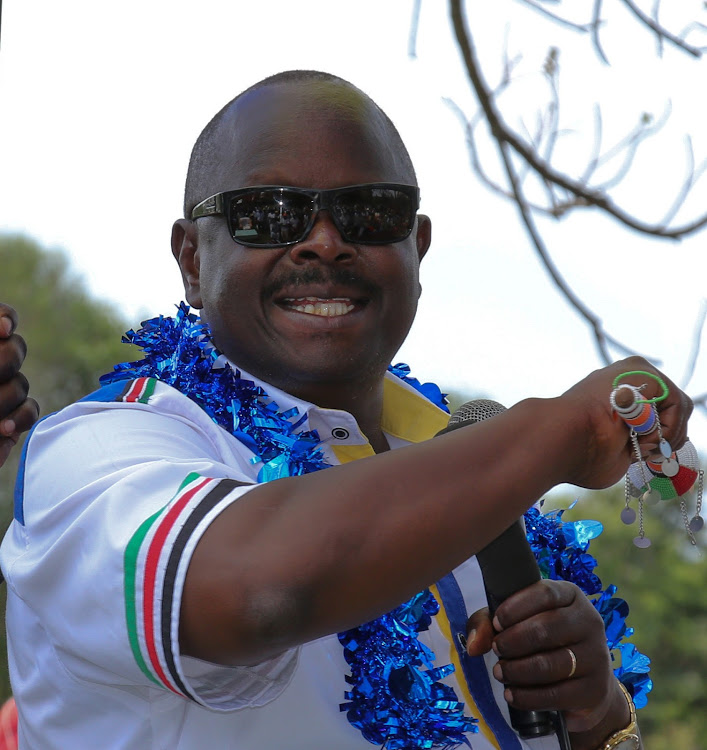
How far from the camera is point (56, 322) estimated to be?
40.3 feet

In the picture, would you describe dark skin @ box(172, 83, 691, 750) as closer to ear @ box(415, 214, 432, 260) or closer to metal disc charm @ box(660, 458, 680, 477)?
metal disc charm @ box(660, 458, 680, 477)

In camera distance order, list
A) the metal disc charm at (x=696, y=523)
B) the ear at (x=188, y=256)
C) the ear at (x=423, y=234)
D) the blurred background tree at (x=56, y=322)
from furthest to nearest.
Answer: the blurred background tree at (x=56, y=322) < the ear at (x=423, y=234) < the ear at (x=188, y=256) < the metal disc charm at (x=696, y=523)

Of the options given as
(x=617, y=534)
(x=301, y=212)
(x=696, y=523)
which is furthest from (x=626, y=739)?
(x=617, y=534)

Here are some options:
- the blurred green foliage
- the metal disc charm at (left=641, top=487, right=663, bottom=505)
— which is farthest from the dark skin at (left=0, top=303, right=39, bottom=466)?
the blurred green foliage

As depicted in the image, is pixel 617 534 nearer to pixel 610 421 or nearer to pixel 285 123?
pixel 285 123

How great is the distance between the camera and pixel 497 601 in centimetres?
195

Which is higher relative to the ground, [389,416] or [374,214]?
[374,214]

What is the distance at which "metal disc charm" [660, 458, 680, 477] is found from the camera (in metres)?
1.76

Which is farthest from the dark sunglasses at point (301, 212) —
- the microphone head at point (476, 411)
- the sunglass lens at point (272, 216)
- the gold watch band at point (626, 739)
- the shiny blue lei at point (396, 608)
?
the gold watch band at point (626, 739)

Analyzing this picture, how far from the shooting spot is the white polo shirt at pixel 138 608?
1.54 metres

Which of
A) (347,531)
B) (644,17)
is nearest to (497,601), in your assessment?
(347,531)

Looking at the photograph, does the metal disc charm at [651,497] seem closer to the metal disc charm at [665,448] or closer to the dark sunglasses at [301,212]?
the metal disc charm at [665,448]

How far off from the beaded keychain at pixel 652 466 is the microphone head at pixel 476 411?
0.33 m

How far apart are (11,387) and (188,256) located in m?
0.80
